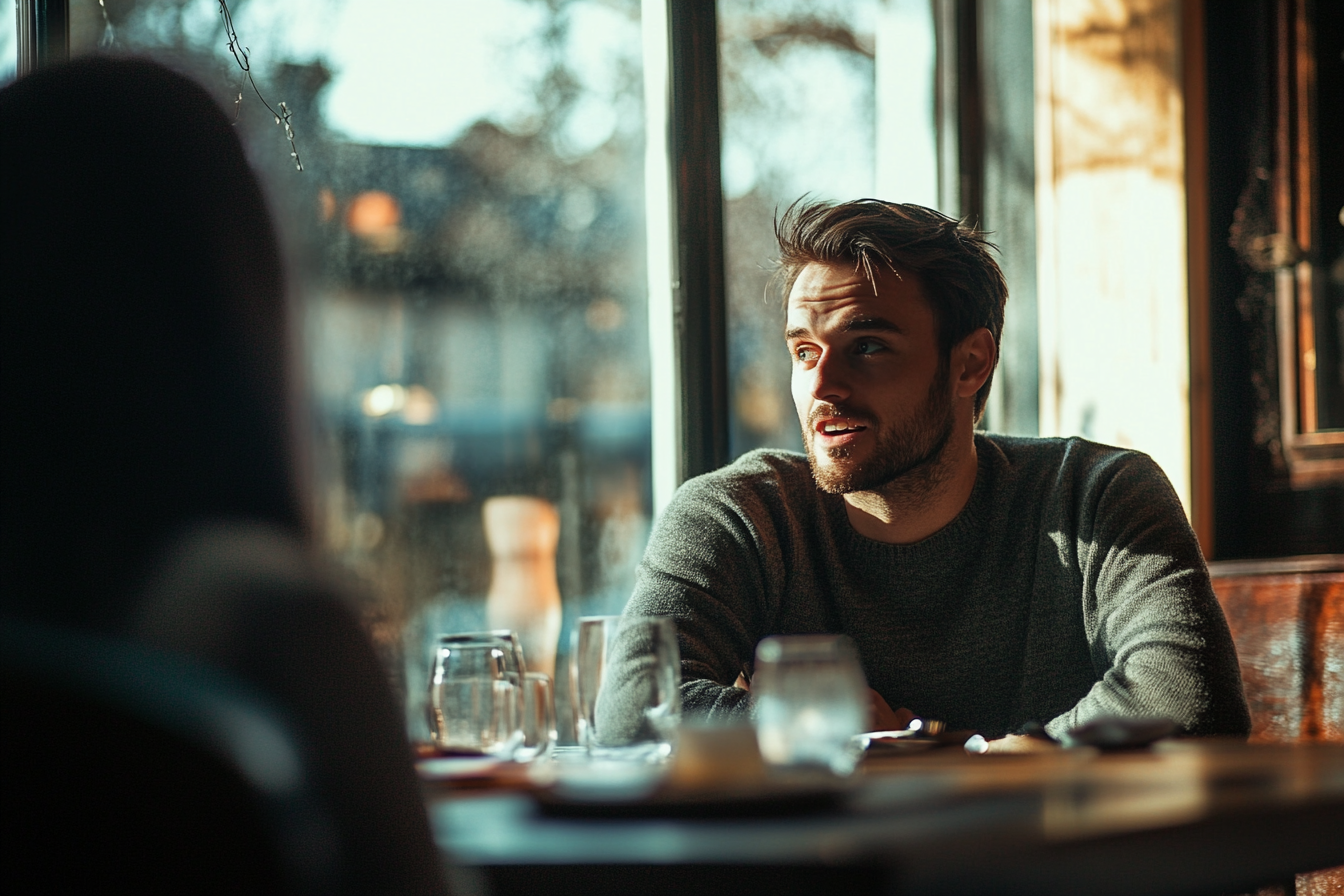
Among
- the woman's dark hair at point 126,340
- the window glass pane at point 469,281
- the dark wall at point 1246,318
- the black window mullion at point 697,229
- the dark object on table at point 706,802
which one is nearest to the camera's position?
the woman's dark hair at point 126,340

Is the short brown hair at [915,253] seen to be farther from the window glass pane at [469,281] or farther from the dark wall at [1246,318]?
the dark wall at [1246,318]

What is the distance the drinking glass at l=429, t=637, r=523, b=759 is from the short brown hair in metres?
1.21

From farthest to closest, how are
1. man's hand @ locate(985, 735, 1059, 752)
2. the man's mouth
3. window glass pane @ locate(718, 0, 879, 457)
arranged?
window glass pane @ locate(718, 0, 879, 457), the man's mouth, man's hand @ locate(985, 735, 1059, 752)

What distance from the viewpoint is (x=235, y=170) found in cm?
85

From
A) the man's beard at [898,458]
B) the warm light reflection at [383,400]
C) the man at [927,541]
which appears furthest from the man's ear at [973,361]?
the warm light reflection at [383,400]

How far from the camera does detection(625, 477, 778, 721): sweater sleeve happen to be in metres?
2.03

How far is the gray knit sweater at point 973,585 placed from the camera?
201 centimetres

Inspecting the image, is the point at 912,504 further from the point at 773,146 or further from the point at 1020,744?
the point at 773,146

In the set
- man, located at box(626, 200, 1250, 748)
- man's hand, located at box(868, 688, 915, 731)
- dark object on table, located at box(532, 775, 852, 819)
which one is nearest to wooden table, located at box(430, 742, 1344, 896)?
dark object on table, located at box(532, 775, 852, 819)

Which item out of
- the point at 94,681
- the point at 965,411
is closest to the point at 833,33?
the point at 965,411

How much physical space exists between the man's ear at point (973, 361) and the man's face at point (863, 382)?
0.08 meters

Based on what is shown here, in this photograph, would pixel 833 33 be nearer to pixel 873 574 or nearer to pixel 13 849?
pixel 873 574

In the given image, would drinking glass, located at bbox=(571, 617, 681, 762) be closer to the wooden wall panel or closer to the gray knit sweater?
the gray knit sweater

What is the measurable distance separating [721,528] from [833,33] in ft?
5.35
